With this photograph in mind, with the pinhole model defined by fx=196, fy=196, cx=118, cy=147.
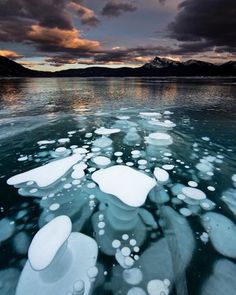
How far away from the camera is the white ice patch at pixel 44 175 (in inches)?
182

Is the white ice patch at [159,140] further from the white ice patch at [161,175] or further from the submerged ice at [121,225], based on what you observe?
the white ice patch at [161,175]

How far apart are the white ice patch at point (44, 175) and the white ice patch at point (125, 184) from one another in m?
1.03

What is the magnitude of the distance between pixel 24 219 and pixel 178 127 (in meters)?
7.87

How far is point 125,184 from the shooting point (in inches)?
165

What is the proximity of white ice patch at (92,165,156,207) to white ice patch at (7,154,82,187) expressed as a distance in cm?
103

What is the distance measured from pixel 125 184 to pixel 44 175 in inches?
82.0

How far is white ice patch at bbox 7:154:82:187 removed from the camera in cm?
462

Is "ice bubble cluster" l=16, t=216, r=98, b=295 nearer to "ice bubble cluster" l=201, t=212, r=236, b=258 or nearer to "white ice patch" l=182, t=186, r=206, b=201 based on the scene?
"ice bubble cluster" l=201, t=212, r=236, b=258

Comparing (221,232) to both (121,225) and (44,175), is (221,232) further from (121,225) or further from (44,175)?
(44,175)

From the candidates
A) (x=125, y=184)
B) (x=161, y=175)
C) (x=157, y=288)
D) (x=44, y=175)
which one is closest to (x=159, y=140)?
(x=161, y=175)

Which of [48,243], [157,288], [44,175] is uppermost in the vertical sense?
[48,243]

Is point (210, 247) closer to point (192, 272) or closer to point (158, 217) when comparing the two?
point (192, 272)

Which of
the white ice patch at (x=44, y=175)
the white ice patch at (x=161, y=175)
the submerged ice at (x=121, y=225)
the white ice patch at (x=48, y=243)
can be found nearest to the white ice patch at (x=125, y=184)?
the submerged ice at (x=121, y=225)

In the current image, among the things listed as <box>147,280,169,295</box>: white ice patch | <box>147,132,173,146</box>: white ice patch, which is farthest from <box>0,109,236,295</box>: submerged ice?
<box>147,132,173,146</box>: white ice patch
